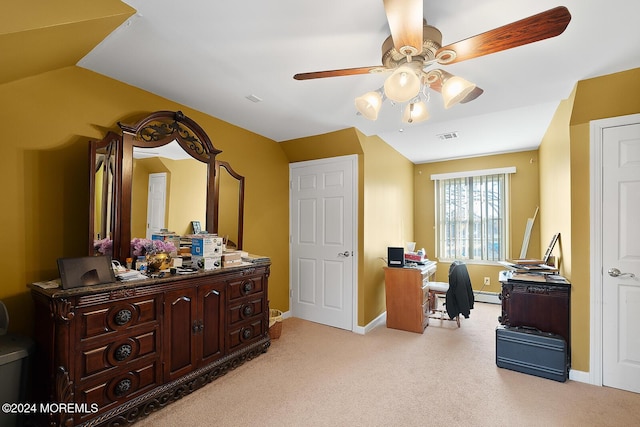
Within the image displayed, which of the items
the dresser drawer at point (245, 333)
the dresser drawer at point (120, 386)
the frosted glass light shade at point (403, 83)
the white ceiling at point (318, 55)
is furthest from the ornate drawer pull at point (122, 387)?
the frosted glass light shade at point (403, 83)

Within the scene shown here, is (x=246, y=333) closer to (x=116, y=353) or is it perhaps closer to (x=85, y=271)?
(x=116, y=353)

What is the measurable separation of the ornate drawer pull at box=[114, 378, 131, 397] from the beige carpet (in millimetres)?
268

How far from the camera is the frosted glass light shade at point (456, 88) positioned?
1.48 metres

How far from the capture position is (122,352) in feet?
6.06

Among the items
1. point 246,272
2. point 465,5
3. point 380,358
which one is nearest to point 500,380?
point 380,358

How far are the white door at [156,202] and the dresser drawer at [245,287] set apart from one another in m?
0.78

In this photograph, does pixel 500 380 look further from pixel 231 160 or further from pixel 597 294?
pixel 231 160

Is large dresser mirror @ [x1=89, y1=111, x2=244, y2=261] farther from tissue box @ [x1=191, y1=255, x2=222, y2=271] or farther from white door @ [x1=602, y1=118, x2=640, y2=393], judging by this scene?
white door @ [x1=602, y1=118, x2=640, y2=393]

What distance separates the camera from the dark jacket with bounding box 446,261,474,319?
3545 mm

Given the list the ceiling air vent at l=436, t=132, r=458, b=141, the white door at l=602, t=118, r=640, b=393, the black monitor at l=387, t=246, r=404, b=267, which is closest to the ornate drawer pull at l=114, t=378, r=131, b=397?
the black monitor at l=387, t=246, r=404, b=267

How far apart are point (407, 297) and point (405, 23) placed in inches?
124

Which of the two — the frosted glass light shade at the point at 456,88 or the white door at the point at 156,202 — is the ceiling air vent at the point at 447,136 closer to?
the frosted glass light shade at the point at 456,88

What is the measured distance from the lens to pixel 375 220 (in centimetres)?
390

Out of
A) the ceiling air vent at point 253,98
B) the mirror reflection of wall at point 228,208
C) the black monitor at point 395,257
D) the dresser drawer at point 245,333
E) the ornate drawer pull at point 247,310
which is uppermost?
the ceiling air vent at point 253,98
